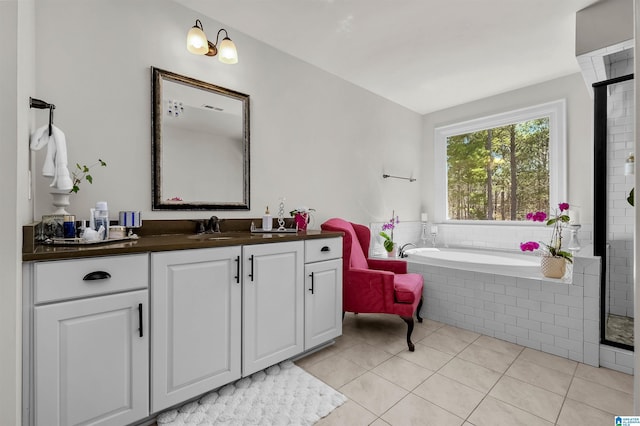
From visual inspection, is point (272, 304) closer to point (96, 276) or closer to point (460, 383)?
point (96, 276)

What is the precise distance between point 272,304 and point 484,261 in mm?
2896

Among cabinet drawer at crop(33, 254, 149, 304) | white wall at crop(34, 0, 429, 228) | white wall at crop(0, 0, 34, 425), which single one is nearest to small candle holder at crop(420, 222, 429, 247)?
white wall at crop(34, 0, 429, 228)

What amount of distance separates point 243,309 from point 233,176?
113cm

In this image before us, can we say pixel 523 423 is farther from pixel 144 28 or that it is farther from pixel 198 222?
pixel 144 28

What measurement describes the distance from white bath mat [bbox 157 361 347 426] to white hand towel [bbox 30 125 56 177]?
1.36 meters

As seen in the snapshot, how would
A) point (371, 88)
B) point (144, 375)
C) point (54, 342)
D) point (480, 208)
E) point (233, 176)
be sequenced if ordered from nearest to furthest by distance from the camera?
point (54, 342), point (144, 375), point (233, 176), point (371, 88), point (480, 208)

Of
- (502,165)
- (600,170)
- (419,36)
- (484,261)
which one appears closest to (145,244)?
(419,36)

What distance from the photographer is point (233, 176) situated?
2385 millimetres

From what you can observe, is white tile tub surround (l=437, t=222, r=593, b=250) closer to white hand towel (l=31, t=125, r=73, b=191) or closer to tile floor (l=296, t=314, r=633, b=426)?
tile floor (l=296, t=314, r=633, b=426)

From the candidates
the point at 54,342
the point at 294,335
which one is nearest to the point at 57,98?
the point at 54,342

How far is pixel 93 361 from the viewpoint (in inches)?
48.9

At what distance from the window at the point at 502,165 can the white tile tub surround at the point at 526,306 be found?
155cm

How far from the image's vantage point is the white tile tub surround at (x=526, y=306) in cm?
210

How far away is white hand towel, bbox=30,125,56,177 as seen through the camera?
135 cm
